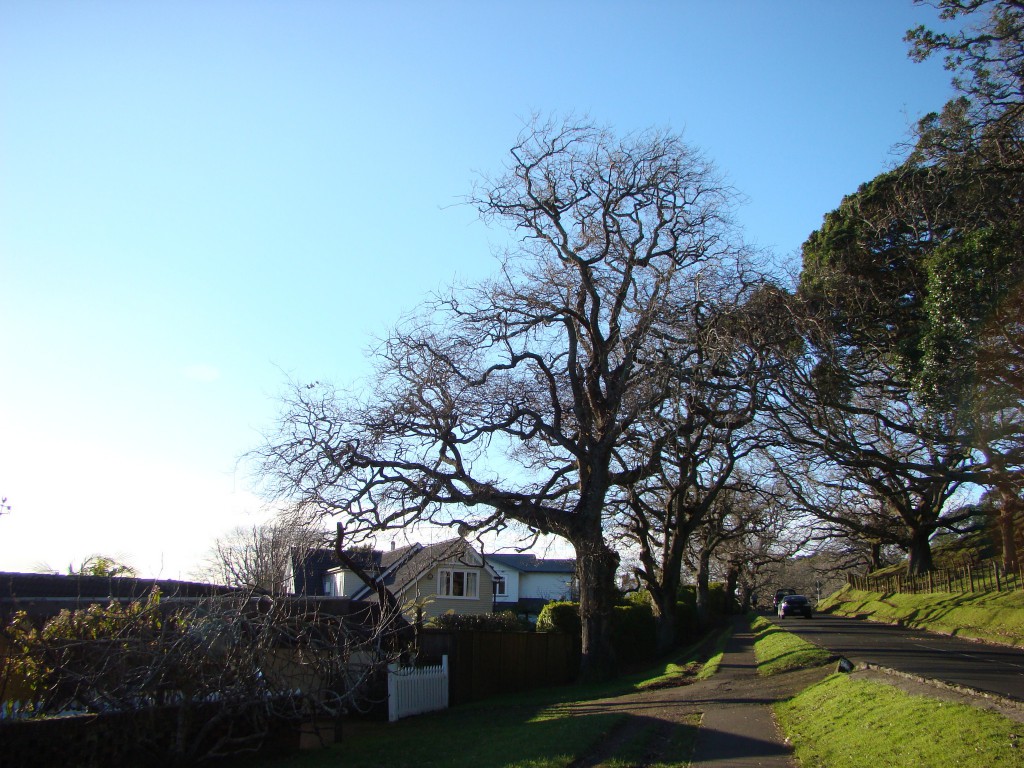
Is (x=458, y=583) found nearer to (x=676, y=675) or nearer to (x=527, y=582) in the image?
(x=676, y=675)

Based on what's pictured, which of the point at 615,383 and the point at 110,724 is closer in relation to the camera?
the point at 110,724

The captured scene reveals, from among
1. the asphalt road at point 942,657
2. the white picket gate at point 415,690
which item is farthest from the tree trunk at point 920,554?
the white picket gate at point 415,690

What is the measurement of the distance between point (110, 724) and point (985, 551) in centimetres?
4436

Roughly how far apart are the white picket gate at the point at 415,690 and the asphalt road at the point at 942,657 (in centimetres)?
1008

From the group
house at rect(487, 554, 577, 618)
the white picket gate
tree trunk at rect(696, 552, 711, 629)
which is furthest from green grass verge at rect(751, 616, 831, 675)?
house at rect(487, 554, 577, 618)

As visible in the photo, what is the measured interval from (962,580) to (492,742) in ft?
96.0

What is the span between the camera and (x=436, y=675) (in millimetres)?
20266

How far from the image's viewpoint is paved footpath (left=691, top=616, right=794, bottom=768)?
33.3 ft

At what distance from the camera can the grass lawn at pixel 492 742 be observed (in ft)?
35.9

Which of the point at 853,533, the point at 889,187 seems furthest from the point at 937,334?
the point at 853,533

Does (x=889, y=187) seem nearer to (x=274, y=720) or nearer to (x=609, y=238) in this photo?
(x=609, y=238)

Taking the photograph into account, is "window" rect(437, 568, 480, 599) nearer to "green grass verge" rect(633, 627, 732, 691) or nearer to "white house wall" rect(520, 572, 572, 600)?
"green grass verge" rect(633, 627, 732, 691)

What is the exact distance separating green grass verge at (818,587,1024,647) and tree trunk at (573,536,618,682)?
11.1m

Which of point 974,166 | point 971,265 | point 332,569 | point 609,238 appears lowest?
point 332,569
